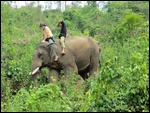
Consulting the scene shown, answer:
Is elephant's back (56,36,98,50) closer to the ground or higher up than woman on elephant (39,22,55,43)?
closer to the ground

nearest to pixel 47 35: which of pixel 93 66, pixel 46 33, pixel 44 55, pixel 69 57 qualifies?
pixel 46 33

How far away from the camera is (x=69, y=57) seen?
9688mm

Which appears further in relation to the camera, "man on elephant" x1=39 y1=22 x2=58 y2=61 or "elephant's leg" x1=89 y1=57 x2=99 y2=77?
"elephant's leg" x1=89 y1=57 x2=99 y2=77

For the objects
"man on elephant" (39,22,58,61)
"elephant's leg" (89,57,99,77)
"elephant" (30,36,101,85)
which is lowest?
"elephant's leg" (89,57,99,77)

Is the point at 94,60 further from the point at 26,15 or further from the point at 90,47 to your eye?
the point at 26,15

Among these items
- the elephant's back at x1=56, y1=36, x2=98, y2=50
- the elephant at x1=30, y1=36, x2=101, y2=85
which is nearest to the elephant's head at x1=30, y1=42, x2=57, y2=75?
the elephant at x1=30, y1=36, x2=101, y2=85

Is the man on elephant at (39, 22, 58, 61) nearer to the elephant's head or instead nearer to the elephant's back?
the elephant's head

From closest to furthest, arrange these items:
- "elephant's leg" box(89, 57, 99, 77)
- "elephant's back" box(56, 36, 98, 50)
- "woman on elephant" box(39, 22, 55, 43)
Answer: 1. "woman on elephant" box(39, 22, 55, 43)
2. "elephant's back" box(56, 36, 98, 50)
3. "elephant's leg" box(89, 57, 99, 77)

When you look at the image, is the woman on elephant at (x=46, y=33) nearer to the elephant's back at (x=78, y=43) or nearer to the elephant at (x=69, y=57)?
the elephant at (x=69, y=57)

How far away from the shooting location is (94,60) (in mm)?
10375

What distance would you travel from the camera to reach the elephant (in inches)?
371

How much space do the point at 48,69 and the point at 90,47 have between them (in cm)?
121

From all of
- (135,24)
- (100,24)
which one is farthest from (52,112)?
(100,24)

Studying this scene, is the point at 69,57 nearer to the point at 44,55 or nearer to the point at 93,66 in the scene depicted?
the point at 44,55
